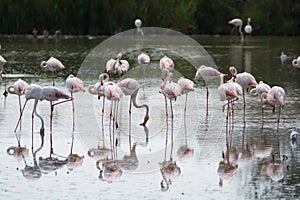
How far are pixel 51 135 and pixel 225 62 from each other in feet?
42.3

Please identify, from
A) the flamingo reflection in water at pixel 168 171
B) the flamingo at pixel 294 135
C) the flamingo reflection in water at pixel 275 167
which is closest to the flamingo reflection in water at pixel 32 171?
the flamingo reflection in water at pixel 168 171

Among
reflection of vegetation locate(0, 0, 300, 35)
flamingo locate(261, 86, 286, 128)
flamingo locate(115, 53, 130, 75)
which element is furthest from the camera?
reflection of vegetation locate(0, 0, 300, 35)

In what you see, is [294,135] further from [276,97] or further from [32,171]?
[32,171]

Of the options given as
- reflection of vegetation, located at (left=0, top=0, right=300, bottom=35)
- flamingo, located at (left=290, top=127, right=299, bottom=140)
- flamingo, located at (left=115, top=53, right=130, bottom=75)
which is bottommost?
flamingo, located at (left=290, top=127, right=299, bottom=140)

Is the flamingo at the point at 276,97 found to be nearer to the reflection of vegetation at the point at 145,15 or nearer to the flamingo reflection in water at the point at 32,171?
the flamingo reflection in water at the point at 32,171

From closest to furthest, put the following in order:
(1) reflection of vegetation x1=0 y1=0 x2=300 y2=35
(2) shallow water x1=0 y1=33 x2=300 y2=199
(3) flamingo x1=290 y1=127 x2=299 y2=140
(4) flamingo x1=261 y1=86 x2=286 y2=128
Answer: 1. (2) shallow water x1=0 y1=33 x2=300 y2=199
2. (3) flamingo x1=290 y1=127 x2=299 y2=140
3. (4) flamingo x1=261 y1=86 x2=286 y2=128
4. (1) reflection of vegetation x1=0 y1=0 x2=300 y2=35

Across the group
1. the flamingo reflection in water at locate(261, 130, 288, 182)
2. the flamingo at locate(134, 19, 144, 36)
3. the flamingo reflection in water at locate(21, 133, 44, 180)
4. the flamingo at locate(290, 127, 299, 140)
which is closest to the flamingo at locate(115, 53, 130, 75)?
the flamingo at locate(290, 127, 299, 140)

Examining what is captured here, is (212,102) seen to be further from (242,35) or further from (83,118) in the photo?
(242,35)

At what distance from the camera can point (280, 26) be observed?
41.5m

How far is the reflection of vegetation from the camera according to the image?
119 feet

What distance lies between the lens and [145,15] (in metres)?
38.6

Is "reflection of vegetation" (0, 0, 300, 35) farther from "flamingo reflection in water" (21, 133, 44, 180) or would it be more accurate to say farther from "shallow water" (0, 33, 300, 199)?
"flamingo reflection in water" (21, 133, 44, 180)

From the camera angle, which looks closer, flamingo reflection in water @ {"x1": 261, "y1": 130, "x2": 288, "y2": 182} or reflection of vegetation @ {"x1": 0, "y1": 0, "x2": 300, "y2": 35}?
flamingo reflection in water @ {"x1": 261, "y1": 130, "x2": 288, "y2": 182}

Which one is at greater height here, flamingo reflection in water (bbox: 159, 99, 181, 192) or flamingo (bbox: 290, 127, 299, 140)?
flamingo (bbox: 290, 127, 299, 140)
